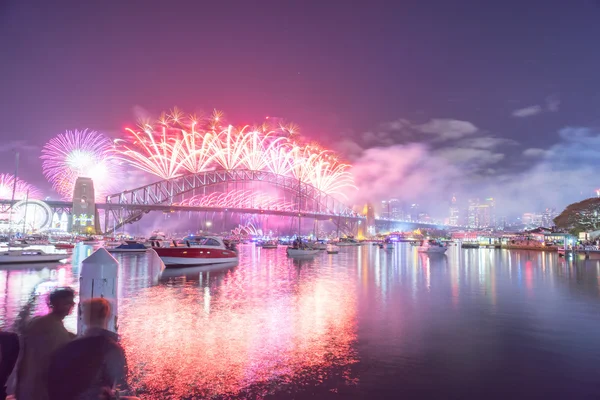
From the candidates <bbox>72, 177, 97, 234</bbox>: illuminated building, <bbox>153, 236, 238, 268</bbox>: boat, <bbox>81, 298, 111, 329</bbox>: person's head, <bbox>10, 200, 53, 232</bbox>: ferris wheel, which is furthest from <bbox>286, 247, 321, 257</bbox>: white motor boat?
<bbox>10, 200, 53, 232</bbox>: ferris wheel

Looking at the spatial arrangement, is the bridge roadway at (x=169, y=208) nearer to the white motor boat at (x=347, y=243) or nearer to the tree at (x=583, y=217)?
the white motor boat at (x=347, y=243)

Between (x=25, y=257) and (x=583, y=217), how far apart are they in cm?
9912

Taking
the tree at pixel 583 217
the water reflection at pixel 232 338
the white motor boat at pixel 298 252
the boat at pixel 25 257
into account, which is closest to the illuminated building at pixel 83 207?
the boat at pixel 25 257

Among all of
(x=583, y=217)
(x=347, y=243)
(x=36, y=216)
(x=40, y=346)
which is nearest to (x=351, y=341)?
(x=40, y=346)

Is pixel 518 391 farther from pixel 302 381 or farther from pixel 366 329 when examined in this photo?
pixel 366 329

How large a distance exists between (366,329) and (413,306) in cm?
451

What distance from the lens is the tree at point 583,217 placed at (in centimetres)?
8155

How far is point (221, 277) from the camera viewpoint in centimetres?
2322

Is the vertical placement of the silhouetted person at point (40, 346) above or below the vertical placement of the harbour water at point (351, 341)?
above

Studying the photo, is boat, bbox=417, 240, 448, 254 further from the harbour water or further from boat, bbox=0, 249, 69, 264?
boat, bbox=0, 249, 69, 264

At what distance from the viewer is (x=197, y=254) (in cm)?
3116

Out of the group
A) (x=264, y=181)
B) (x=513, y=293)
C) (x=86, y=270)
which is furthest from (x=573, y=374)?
(x=264, y=181)

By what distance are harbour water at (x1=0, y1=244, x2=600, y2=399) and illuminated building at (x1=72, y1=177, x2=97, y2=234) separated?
92079 millimetres

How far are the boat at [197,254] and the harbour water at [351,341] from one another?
10.8 metres
